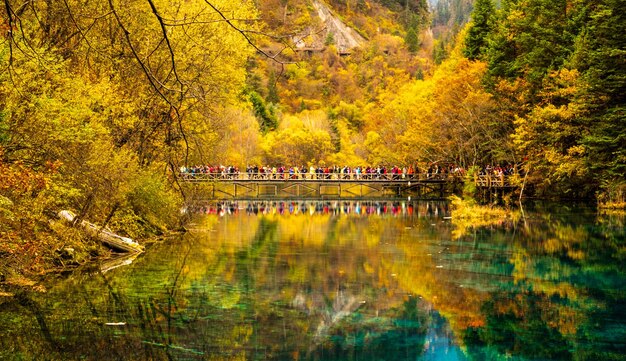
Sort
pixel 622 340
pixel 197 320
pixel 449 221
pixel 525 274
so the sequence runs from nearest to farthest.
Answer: pixel 622 340 < pixel 197 320 < pixel 525 274 < pixel 449 221

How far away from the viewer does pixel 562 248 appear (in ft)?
75.9

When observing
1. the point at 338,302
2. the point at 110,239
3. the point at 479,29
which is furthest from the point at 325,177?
the point at 338,302

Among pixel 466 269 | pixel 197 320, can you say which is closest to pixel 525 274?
pixel 466 269

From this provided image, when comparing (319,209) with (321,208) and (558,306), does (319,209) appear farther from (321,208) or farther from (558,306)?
(558,306)

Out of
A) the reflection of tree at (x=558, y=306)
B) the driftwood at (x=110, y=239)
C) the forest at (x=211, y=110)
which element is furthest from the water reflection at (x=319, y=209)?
the reflection of tree at (x=558, y=306)

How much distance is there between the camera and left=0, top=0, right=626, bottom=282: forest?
47.0 feet

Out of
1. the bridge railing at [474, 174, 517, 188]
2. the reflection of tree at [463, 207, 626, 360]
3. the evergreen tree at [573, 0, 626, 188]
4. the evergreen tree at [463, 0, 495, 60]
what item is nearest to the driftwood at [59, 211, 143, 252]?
the reflection of tree at [463, 207, 626, 360]

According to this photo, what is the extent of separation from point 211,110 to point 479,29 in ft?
121

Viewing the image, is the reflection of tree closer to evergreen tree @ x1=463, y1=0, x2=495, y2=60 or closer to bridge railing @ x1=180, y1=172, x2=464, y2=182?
bridge railing @ x1=180, y1=172, x2=464, y2=182

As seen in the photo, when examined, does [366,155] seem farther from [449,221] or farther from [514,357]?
[514,357]

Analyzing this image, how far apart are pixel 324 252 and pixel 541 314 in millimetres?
9938

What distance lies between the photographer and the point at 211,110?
2647 centimetres

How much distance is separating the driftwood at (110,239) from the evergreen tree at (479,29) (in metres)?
41.1

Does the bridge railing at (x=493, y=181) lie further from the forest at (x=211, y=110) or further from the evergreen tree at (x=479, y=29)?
the evergreen tree at (x=479, y=29)
